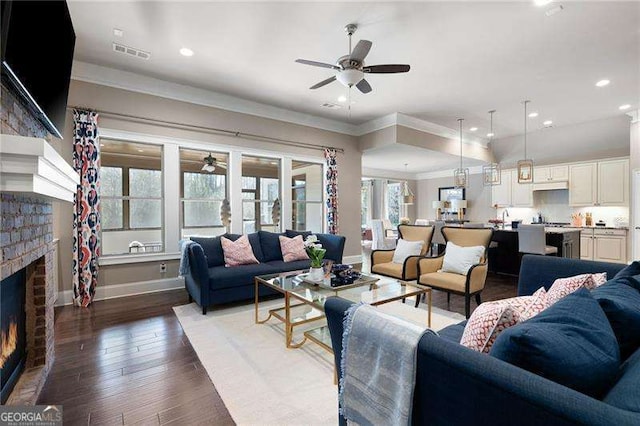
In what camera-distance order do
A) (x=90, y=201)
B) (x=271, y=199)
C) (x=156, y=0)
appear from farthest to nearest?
(x=271, y=199)
(x=90, y=201)
(x=156, y=0)

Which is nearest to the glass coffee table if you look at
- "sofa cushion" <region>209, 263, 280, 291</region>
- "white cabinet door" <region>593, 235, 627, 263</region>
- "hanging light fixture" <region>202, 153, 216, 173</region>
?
"sofa cushion" <region>209, 263, 280, 291</region>

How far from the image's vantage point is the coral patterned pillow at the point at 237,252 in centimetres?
401

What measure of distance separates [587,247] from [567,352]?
7989 millimetres

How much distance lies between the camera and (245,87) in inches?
185

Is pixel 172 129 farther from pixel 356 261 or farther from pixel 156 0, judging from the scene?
pixel 356 261

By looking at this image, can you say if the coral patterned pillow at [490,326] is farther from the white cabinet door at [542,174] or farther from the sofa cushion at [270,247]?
the white cabinet door at [542,174]

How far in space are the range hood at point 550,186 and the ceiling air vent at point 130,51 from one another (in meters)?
8.69

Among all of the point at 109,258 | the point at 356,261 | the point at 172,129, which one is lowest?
the point at 356,261

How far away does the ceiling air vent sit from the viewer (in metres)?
3.51

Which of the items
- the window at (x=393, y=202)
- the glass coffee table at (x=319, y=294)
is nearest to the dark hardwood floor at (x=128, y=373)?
the glass coffee table at (x=319, y=294)

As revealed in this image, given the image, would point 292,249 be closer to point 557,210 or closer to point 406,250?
point 406,250

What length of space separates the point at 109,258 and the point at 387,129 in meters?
5.24

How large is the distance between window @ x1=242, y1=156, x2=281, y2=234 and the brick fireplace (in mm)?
3757

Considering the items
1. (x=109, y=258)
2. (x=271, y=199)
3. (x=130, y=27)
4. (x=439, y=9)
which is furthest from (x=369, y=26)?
(x=109, y=258)
